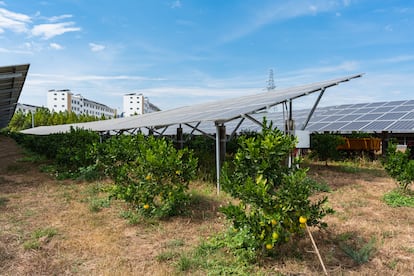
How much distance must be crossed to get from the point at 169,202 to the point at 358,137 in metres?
12.7

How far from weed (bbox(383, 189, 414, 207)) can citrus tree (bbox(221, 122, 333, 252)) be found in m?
3.87

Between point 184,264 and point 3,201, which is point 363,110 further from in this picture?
point 3,201

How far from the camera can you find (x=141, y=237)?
4.70 m

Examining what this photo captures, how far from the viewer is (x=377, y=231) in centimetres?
472

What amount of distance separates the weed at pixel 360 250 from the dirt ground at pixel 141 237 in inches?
1.5

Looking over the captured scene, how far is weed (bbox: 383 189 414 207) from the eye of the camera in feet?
20.9

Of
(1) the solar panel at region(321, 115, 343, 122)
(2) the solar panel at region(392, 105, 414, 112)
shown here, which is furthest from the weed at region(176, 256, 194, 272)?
(2) the solar panel at region(392, 105, 414, 112)

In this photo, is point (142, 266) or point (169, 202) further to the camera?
point (169, 202)

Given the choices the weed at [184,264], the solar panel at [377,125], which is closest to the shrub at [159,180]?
the weed at [184,264]

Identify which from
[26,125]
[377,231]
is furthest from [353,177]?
[26,125]

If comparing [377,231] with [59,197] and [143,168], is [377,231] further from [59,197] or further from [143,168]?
[59,197]

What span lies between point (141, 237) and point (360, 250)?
9.96 feet

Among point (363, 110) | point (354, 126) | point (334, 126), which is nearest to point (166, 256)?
point (354, 126)

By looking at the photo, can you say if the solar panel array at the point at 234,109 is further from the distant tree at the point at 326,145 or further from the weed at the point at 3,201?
the weed at the point at 3,201
